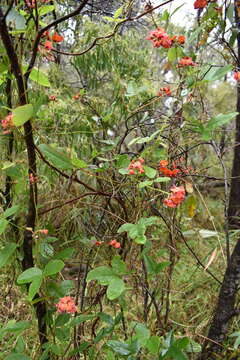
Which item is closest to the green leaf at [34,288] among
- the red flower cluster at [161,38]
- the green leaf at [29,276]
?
the green leaf at [29,276]

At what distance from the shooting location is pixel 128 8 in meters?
0.67

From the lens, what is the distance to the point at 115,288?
551 mm

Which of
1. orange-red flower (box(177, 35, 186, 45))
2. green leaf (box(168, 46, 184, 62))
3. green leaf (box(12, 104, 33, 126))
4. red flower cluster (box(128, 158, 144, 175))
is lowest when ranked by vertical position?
red flower cluster (box(128, 158, 144, 175))

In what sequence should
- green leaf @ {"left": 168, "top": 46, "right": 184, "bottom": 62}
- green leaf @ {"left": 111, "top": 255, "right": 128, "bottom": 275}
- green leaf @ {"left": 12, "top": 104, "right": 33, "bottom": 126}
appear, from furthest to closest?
green leaf @ {"left": 168, "top": 46, "right": 184, "bottom": 62}, green leaf @ {"left": 111, "top": 255, "right": 128, "bottom": 275}, green leaf @ {"left": 12, "top": 104, "right": 33, "bottom": 126}

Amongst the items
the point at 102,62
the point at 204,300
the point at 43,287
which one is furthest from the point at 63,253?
the point at 102,62

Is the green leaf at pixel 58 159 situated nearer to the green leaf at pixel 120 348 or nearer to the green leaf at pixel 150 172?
the green leaf at pixel 150 172

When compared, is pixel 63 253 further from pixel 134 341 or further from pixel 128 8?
pixel 128 8

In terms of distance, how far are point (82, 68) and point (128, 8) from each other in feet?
5.89

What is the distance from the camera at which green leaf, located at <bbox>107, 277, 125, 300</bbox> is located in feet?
1.75

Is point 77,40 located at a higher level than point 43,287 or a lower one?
higher

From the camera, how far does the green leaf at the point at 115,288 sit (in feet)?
1.75

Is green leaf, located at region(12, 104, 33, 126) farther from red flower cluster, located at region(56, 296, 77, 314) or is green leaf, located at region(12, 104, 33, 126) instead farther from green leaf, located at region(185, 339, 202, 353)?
green leaf, located at region(185, 339, 202, 353)

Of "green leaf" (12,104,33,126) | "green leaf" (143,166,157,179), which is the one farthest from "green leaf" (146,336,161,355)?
"green leaf" (12,104,33,126)

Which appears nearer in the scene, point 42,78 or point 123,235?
point 42,78
